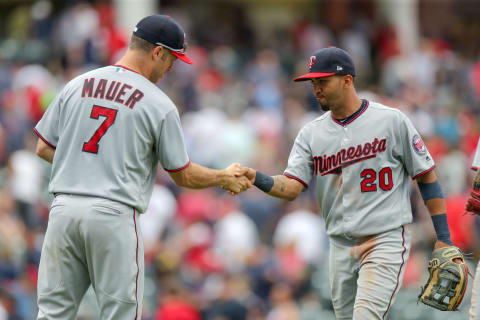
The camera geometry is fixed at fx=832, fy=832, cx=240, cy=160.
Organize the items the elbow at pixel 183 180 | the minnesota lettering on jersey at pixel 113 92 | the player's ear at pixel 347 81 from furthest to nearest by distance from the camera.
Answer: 1. the player's ear at pixel 347 81
2. the elbow at pixel 183 180
3. the minnesota lettering on jersey at pixel 113 92

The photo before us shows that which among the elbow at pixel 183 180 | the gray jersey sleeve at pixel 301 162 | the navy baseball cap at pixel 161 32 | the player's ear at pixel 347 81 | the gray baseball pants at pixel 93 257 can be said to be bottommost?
the gray baseball pants at pixel 93 257

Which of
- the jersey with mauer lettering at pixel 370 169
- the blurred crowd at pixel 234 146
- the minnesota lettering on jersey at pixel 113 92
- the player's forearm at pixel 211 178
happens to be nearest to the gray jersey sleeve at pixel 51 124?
the minnesota lettering on jersey at pixel 113 92

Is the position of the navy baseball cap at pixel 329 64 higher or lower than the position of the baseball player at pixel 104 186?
higher

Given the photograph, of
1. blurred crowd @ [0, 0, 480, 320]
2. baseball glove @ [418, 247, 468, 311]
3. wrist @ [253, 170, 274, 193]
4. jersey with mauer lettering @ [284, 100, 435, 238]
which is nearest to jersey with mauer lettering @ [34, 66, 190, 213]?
wrist @ [253, 170, 274, 193]

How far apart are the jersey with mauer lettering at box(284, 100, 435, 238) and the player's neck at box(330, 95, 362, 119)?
6 centimetres

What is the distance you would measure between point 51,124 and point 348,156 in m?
2.05

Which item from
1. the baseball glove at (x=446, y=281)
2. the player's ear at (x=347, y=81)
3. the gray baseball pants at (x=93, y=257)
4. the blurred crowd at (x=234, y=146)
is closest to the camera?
the gray baseball pants at (x=93, y=257)

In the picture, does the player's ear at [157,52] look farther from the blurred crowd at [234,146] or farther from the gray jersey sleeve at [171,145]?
the blurred crowd at [234,146]

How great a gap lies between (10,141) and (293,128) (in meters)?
4.69

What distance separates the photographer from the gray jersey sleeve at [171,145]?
5297 millimetres

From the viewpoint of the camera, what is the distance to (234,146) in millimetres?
13930

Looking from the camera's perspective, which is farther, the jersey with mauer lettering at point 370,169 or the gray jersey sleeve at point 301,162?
the gray jersey sleeve at point 301,162

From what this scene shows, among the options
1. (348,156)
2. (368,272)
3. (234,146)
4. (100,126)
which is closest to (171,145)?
(100,126)

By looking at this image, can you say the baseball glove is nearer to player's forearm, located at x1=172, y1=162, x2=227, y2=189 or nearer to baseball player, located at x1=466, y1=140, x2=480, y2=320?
baseball player, located at x1=466, y1=140, x2=480, y2=320
